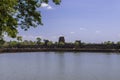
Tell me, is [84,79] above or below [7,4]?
below

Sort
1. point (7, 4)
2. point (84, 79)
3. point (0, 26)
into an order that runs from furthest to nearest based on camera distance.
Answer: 1. point (84, 79)
2. point (0, 26)
3. point (7, 4)

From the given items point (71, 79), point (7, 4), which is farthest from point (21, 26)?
point (71, 79)

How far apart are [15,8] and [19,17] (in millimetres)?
754

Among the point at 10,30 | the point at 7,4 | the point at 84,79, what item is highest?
the point at 7,4

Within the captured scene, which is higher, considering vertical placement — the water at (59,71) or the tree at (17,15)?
the tree at (17,15)

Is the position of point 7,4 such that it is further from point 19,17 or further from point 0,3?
point 19,17

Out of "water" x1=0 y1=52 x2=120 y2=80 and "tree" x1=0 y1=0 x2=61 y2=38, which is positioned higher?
"tree" x1=0 y1=0 x2=61 y2=38

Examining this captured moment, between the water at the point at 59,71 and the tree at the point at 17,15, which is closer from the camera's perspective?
the tree at the point at 17,15

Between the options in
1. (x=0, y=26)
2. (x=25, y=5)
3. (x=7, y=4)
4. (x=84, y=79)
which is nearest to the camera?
(x=7, y=4)

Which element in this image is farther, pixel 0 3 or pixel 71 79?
pixel 71 79

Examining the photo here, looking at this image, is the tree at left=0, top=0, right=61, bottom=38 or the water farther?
the water

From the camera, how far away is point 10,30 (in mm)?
13883

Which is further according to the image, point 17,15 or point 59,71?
point 59,71

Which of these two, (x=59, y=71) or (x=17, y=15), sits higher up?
(x=17, y=15)
